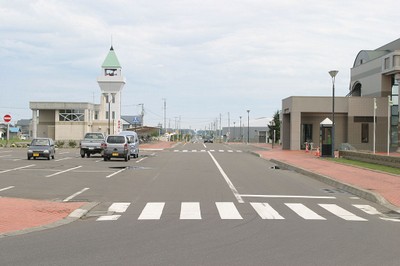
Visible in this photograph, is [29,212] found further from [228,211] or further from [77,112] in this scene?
[77,112]

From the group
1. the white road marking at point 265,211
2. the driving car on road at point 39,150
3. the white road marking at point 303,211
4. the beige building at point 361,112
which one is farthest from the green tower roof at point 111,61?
the white road marking at point 303,211

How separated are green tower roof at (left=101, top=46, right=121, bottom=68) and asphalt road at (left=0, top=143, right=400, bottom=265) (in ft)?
232

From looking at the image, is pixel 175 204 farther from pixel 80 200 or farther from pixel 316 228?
pixel 316 228

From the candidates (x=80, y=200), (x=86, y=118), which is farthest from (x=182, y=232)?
(x=86, y=118)

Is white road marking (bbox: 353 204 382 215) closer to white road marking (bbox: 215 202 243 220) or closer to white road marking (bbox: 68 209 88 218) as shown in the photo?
white road marking (bbox: 215 202 243 220)

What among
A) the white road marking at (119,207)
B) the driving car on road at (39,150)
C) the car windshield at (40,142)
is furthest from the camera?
the car windshield at (40,142)

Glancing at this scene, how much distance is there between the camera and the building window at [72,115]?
282 ft

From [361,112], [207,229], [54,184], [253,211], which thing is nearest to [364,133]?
[361,112]

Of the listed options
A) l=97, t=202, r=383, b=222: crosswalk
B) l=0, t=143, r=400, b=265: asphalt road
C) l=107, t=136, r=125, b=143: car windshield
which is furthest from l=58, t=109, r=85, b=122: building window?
l=97, t=202, r=383, b=222: crosswalk

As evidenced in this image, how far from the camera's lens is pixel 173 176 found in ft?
73.4

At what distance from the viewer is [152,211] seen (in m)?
12.0

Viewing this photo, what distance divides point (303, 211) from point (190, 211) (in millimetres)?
2857

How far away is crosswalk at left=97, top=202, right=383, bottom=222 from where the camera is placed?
11.3 metres

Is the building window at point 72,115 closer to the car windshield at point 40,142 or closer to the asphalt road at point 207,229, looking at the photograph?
the car windshield at point 40,142
